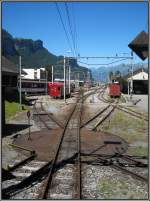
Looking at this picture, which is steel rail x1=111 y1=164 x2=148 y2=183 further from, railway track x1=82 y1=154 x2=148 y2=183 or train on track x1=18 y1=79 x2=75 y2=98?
train on track x1=18 y1=79 x2=75 y2=98

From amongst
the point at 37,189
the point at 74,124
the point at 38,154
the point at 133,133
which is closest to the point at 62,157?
the point at 38,154

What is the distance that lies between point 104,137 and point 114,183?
9259 mm

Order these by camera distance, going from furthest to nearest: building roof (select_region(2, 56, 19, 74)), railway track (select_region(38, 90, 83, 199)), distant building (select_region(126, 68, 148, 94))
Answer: distant building (select_region(126, 68, 148, 94)) → building roof (select_region(2, 56, 19, 74)) → railway track (select_region(38, 90, 83, 199))

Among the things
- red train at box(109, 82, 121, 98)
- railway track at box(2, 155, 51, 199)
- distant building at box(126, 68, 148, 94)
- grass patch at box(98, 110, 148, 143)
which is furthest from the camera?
distant building at box(126, 68, 148, 94)

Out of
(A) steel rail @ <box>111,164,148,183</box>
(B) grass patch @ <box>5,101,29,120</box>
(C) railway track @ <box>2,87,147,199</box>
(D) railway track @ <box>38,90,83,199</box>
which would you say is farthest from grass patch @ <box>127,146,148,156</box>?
(B) grass patch @ <box>5,101,29,120</box>

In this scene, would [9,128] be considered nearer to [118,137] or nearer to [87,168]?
[118,137]

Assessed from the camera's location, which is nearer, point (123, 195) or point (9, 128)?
point (123, 195)

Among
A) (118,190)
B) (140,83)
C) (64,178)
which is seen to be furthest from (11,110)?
(140,83)

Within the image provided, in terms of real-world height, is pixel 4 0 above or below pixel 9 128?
above

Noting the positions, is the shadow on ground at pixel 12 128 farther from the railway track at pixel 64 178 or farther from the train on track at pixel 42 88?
the train on track at pixel 42 88

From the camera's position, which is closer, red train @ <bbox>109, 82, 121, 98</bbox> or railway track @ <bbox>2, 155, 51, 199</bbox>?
railway track @ <bbox>2, 155, 51, 199</bbox>

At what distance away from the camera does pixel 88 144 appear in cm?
1848

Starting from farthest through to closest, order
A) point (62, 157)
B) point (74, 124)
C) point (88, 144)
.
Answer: point (74, 124) < point (88, 144) < point (62, 157)

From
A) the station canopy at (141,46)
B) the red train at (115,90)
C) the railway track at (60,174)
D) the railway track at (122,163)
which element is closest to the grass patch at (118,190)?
the railway track at (60,174)
